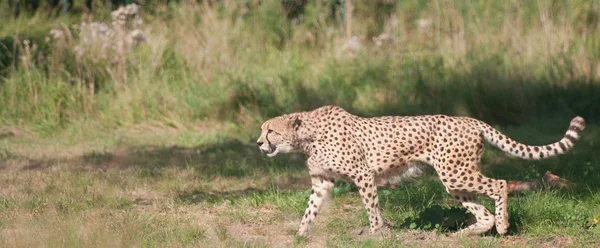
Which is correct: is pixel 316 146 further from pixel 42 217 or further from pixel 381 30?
pixel 381 30

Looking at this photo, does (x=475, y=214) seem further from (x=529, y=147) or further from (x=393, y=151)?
(x=393, y=151)

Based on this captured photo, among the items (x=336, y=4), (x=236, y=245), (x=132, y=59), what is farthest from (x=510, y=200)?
(x=336, y=4)

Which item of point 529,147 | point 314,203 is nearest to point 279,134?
point 314,203

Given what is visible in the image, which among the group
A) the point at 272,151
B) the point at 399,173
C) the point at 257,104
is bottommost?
the point at 257,104

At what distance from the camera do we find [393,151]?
5.08 m

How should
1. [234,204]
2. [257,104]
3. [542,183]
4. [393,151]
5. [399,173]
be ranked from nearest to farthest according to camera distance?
[393,151], [399,173], [234,204], [542,183], [257,104]

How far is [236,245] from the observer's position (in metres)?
4.69

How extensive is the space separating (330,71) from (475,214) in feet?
15.3

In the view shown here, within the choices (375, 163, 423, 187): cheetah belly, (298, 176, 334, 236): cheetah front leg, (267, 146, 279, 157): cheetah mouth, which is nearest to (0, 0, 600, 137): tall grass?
(375, 163, 423, 187): cheetah belly

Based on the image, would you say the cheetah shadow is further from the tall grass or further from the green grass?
the tall grass

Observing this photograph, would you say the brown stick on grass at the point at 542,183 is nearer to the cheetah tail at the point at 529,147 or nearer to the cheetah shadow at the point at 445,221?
the cheetah shadow at the point at 445,221

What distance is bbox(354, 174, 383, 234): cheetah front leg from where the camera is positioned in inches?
196

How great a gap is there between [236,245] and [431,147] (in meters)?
1.21

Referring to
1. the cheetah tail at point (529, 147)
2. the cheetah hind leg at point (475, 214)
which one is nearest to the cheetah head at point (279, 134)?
the cheetah hind leg at point (475, 214)
